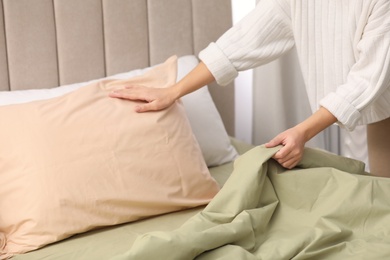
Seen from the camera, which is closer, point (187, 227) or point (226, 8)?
point (187, 227)

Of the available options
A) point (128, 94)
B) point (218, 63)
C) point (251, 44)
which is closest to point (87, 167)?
point (128, 94)

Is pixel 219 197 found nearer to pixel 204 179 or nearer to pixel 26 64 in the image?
pixel 204 179

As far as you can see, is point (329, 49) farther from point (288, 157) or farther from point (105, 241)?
point (105, 241)

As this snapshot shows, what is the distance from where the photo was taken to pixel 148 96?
2.01 m

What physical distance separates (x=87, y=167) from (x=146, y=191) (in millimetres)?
172

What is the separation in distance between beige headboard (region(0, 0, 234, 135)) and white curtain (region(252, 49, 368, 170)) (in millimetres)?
315

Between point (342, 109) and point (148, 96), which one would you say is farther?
point (148, 96)

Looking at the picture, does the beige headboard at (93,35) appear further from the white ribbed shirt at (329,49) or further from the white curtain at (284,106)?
the white ribbed shirt at (329,49)

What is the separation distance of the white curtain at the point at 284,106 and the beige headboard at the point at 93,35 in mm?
315

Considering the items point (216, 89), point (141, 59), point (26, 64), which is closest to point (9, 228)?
point (26, 64)

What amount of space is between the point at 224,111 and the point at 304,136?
3.05ft

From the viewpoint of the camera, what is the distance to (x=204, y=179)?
1976 millimetres

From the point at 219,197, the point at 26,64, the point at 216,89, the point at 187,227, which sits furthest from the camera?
the point at 216,89

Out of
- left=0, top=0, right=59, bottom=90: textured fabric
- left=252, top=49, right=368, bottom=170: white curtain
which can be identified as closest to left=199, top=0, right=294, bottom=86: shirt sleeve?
left=0, top=0, right=59, bottom=90: textured fabric
